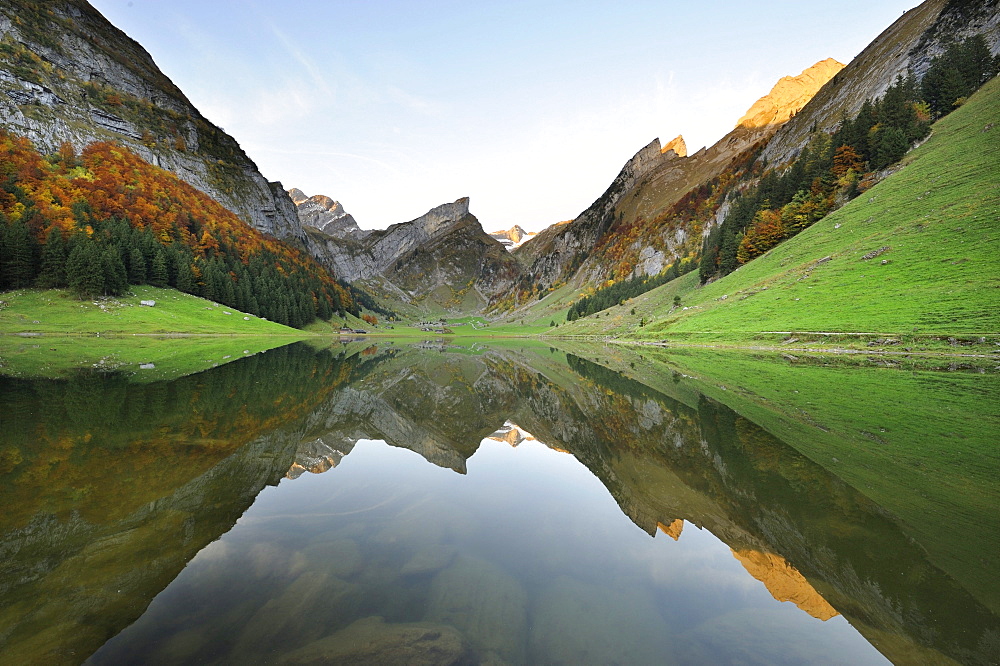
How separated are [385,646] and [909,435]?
59.6ft

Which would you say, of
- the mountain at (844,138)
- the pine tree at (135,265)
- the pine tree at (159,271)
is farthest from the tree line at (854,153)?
the pine tree at (135,265)

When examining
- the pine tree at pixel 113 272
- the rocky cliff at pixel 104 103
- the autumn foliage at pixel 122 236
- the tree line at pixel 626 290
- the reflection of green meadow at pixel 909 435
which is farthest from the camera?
the tree line at pixel 626 290

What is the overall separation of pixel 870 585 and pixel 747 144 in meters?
244

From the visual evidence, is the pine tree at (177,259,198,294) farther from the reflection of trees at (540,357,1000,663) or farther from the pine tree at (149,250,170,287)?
the reflection of trees at (540,357,1000,663)

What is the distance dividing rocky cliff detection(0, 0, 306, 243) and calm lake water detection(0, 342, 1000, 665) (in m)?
122

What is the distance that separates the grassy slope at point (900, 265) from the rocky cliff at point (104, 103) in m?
142

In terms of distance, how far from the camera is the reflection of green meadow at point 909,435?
7.30 metres

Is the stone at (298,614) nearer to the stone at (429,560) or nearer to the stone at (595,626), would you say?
the stone at (429,560)

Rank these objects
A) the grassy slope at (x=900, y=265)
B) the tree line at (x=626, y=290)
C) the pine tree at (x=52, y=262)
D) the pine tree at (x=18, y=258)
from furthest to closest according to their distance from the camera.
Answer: the tree line at (x=626, y=290), the pine tree at (x=52, y=262), the pine tree at (x=18, y=258), the grassy slope at (x=900, y=265)

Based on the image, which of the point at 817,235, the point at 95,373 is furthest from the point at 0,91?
the point at 817,235

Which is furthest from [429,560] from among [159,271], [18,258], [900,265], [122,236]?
[122,236]

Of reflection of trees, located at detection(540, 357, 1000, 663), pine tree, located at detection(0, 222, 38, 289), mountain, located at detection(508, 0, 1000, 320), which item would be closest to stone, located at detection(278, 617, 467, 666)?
reflection of trees, located at detection(540, 357, 1000, 663)

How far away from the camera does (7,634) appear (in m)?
4.29

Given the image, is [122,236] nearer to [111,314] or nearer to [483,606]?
[111,314]
